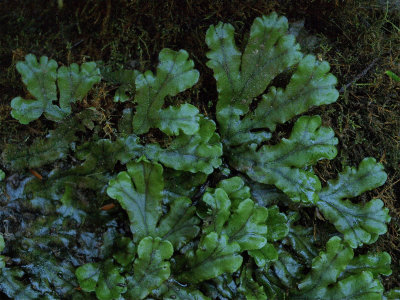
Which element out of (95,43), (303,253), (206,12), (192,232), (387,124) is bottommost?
(303,253)

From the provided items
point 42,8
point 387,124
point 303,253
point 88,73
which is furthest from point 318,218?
point 42,8

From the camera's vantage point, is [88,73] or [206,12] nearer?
[88,73]

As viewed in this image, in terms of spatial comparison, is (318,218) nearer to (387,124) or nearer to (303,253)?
(303,253)

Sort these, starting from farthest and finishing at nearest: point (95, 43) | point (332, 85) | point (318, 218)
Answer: point (95, 43) → point (318, 218) → point (332, 85)

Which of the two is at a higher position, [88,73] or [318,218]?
[88,73]

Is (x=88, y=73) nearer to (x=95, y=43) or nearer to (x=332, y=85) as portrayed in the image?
(x=95, y=43)

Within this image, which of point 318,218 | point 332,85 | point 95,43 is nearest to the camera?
point 332,85

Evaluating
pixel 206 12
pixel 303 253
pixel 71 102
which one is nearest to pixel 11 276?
pixel 71 102
